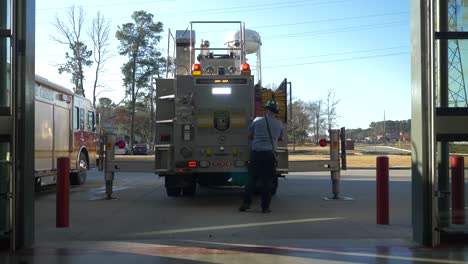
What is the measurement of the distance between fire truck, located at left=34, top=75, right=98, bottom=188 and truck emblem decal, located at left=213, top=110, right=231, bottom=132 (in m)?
4.61

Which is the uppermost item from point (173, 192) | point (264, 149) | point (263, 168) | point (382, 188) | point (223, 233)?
point (264, 149)

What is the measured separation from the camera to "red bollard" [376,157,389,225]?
8.16 meters

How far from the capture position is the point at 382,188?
8.19 metres

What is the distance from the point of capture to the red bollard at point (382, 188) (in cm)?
816

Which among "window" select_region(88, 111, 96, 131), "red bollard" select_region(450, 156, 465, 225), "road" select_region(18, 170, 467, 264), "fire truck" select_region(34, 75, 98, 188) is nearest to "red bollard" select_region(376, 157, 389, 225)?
"road" select_region(18, 170, 467, 264)

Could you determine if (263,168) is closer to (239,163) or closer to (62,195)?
(239,163)

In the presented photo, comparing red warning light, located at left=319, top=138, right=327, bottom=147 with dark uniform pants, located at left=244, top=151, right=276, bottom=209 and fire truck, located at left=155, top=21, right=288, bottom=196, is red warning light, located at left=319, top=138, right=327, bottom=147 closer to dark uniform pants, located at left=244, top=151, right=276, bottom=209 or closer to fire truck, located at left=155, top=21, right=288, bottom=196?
fire truck, located at left=155, top=21, right=288, bottom=196

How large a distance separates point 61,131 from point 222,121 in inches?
225

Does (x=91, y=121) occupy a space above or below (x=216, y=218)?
above

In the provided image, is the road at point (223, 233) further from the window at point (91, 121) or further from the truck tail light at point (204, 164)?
the window at point (91, 121)

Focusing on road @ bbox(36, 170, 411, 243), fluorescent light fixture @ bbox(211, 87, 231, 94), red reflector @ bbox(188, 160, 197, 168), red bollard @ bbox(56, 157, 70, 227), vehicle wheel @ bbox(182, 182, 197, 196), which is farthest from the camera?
vehicle wheel @ bbox(182, 182, 197, 196)

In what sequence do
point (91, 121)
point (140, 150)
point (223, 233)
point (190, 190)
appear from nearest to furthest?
point (223, 233)
point (190, 190)
point (91, 121)
point (140, 150)

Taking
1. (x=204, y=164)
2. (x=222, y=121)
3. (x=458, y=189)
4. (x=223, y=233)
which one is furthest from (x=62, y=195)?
(x=458, y=189)

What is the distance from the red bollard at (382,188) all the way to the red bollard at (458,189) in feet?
3.78
